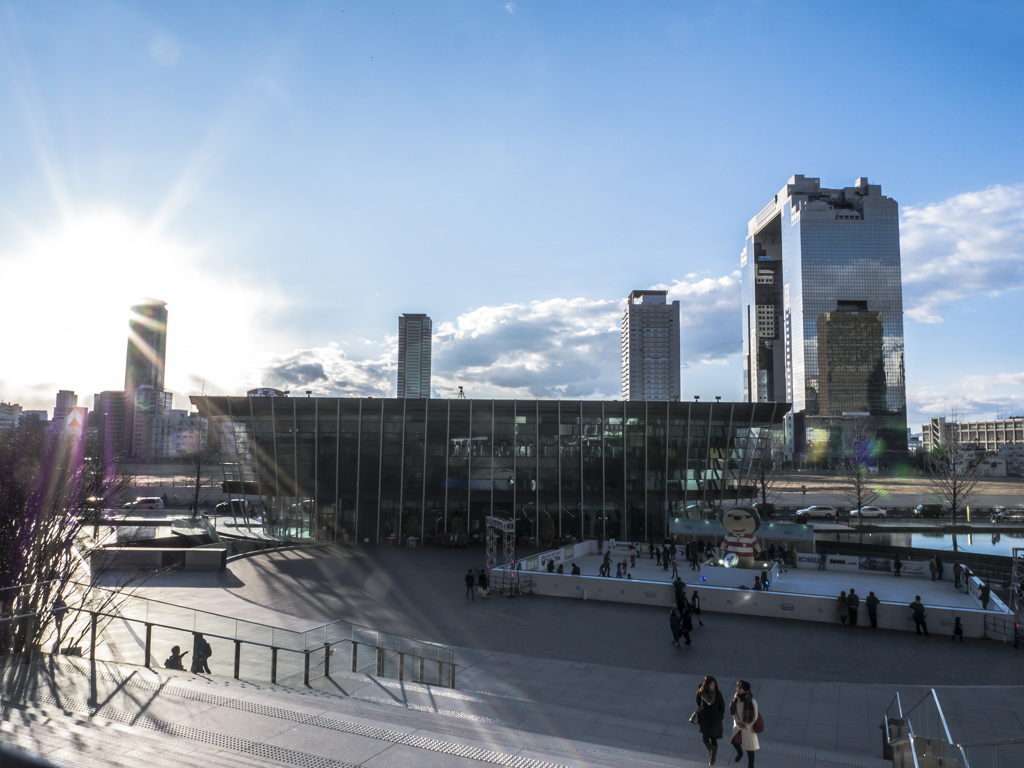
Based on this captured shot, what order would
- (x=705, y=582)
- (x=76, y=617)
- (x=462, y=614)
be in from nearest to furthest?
1. (x=76, y=617)
2. (x=462, y=614)
3. (x=705, y=582)

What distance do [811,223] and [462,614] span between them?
185 metres

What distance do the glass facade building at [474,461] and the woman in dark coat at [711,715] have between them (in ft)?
117

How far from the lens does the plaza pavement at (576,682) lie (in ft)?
30.2

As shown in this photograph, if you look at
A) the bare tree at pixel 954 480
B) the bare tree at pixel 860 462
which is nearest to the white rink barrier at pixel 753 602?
the bare tree at pixel 954 480

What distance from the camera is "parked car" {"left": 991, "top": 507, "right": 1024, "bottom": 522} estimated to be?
55.5 metres

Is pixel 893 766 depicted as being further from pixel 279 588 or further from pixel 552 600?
pixel 279 588

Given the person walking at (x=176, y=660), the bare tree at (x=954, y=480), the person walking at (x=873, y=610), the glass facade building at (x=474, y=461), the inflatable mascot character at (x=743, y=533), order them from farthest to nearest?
the bare tree at (x=954, y=480), the glass facade building at (x=474, y=461), the inflatable mascot character at (x=743, y=533), the person walking at (x=873, y=610), the person walking at (x=176, y=660)

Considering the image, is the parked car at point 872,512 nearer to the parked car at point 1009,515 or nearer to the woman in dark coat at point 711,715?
the parked car at point 1009,515

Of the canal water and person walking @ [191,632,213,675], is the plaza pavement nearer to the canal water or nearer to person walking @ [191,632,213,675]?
person walking @ [191,632,213,675]

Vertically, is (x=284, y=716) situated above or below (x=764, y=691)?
above

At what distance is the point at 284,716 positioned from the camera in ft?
29.3

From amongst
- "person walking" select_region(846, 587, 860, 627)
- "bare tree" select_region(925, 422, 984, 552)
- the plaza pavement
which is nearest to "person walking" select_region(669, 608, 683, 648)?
the plaza pavement

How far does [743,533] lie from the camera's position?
31.2 meters

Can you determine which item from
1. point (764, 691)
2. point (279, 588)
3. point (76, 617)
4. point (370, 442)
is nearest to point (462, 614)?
point (279, 588)
